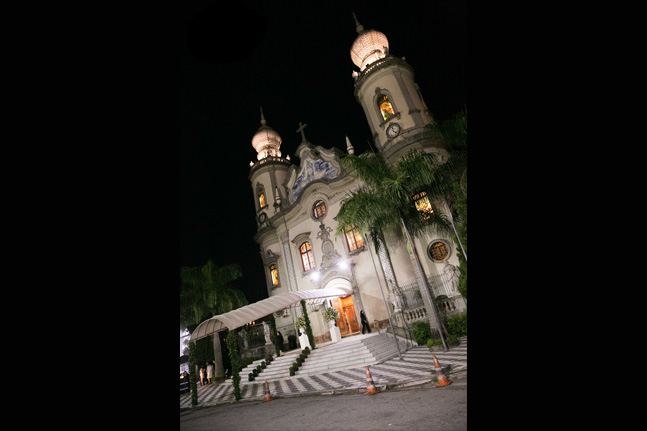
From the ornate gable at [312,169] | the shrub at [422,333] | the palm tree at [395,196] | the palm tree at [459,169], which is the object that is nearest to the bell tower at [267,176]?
the ornate gable at [312,169]

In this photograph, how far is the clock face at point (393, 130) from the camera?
20.1 metres

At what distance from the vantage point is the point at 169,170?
55.1 inches

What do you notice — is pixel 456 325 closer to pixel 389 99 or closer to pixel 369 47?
pixel 389 99

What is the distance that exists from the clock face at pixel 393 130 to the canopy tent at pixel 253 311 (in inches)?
393

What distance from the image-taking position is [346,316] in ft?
70.4

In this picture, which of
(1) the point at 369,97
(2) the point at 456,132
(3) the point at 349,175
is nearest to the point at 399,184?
(2) the point at 456,132

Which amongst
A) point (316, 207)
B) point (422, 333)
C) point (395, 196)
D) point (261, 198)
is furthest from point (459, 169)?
point (261, 198)

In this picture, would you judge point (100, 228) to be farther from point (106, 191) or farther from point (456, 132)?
point (456, 132)

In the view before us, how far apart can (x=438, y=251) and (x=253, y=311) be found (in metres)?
10.4

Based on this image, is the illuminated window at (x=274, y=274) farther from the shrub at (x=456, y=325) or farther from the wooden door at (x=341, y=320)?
the shrub at (x=456, y=325)

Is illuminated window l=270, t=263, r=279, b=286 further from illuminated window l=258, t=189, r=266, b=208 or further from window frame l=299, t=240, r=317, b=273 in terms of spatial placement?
illuminated window l=258, t=189, r=266, b=208

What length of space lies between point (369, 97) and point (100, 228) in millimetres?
22661

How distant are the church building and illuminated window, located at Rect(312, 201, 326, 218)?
0.24ft

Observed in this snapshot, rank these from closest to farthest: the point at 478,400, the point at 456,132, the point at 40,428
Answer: the point at 40,428, the point at 478,400, the point at 456,132
